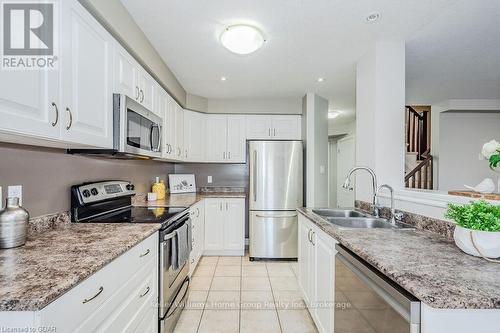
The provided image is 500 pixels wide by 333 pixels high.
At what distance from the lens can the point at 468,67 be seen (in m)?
2.85

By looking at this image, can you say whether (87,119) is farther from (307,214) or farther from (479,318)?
(479,318)

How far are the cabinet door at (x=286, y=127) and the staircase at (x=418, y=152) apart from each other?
234 cm

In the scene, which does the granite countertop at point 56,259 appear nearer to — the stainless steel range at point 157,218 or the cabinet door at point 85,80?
the stainless steel range at point 157,218

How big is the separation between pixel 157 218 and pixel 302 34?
1.92 meters

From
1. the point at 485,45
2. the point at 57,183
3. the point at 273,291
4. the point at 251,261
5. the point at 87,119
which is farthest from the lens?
the point at 251,261

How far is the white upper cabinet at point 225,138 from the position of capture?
408cm

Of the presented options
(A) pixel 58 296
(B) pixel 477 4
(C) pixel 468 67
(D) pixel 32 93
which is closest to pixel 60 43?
(D) pixel 32 93

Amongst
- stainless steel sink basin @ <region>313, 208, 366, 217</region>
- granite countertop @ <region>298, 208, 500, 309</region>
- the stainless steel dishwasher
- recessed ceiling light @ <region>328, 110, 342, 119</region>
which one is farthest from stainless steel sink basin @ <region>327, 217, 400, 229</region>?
recessed ceiling light @ <region>328, 110, 342, 119</region>

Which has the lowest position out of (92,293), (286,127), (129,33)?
(92,293)

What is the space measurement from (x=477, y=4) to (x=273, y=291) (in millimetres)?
2943

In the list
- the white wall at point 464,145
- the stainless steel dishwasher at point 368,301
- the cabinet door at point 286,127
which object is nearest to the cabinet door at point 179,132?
the cabinet door at point 286,127

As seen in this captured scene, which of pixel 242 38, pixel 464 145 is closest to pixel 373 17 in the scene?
pixel 242 38

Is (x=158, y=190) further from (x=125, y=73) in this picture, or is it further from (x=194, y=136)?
(x=125, y=73)

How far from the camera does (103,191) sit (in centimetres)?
198
